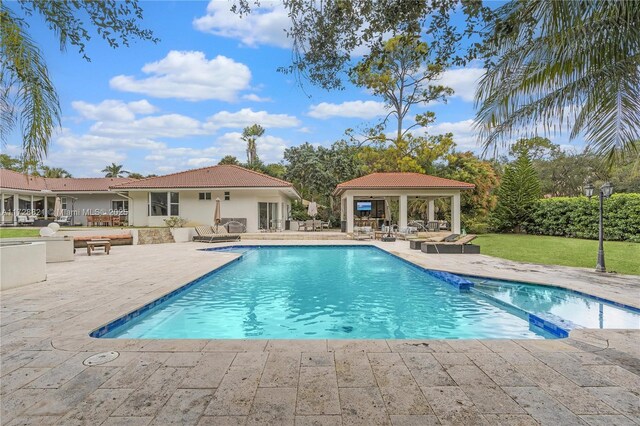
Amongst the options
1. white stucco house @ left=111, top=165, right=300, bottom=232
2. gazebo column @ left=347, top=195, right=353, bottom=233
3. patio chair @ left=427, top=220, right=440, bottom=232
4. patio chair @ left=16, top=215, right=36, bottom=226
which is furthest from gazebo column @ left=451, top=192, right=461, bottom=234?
patio chair @ left=16, top=215, right=36, bottom=226

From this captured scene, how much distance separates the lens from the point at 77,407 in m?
2.65

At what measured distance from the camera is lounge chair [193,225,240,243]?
1827cm

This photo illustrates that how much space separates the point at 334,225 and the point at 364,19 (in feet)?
93.6

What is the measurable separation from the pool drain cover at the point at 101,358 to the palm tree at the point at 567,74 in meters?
4.69

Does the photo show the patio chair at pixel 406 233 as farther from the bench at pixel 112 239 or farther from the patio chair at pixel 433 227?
the bench at pixel 112 239

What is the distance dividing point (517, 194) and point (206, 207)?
21456 millimetres

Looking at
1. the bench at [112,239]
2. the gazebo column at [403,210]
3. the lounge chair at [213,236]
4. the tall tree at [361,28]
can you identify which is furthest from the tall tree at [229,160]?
the tall tree at [361,28]

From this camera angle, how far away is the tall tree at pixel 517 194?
2378 cm

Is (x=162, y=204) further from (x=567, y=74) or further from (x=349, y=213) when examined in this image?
(x=567, y=74)

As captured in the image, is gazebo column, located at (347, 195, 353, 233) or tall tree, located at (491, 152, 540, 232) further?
tall tree, located at (491, 152, 540, 232)

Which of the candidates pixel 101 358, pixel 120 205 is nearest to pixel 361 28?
pixel 101 358

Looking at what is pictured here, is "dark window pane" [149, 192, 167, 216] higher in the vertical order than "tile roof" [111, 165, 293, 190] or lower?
lower

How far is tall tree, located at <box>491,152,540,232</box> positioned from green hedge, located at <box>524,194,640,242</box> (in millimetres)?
602

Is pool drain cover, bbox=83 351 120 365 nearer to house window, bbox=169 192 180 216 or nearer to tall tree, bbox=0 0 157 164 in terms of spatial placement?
tall tree, bbox=0 0 157 164
